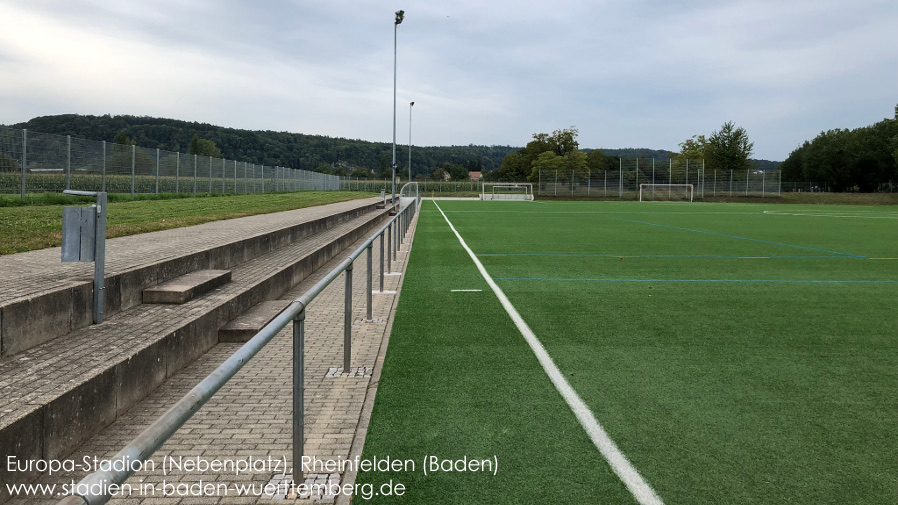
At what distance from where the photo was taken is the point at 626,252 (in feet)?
50.6

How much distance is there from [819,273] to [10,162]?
56.3 ft

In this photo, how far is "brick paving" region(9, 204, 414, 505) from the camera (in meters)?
3.37

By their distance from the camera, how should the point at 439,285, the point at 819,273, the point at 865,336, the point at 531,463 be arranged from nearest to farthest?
1. the point at 531,463
2. the point at 865,336
3. the point at 439,285
4. the point at 819,273

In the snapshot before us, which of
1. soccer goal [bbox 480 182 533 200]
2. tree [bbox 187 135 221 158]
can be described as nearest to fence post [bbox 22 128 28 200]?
soccer goal [bbox 480 182 533 200]

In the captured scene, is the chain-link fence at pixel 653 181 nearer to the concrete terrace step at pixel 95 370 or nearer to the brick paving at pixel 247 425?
the concrete terrace step at pixel 95 370

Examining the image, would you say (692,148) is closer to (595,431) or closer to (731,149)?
(731,149)

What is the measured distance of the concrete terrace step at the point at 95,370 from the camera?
11.1 feet

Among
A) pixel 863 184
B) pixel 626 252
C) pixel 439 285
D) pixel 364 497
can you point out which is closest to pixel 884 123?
pixel 863 184

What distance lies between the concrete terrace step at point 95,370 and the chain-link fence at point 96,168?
40.1 ft

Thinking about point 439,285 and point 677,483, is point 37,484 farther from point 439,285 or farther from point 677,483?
point 439,285

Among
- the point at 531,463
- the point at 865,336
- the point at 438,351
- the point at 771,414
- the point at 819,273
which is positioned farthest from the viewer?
the point at 819,273

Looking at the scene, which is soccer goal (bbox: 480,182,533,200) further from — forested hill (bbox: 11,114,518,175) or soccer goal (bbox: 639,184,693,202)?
forested hill (bbox: 11,114,518,175)

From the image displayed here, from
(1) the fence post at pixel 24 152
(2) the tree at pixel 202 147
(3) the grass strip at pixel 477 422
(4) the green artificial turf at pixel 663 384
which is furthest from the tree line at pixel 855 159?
(2) the tree at pixel 202 147

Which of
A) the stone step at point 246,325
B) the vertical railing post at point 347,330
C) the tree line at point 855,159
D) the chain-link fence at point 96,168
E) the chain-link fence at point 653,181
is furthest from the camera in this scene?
the tree line at point 855,159
